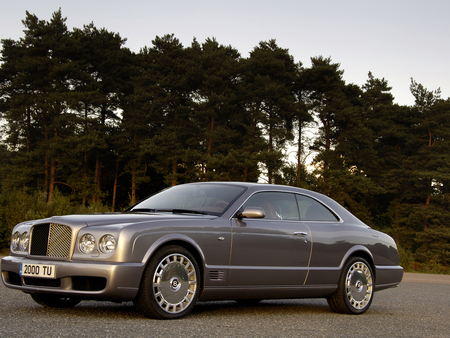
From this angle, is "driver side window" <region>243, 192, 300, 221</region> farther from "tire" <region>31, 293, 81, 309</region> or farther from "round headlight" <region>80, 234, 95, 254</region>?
"tire" <region>31, 293, 81, 309</region>

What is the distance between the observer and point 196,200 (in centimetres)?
711

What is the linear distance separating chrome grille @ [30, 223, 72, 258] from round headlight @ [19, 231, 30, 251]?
0.48 feet

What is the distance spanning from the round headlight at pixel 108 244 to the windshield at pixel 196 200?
4.08 ft

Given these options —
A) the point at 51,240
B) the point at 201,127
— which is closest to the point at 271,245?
the point at 51,240

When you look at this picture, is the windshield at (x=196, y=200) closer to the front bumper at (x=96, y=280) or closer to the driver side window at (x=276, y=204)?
the driver side window at (x=276, y=204)

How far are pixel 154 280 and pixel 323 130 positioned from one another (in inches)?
2155

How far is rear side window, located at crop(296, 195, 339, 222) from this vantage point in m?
7.78

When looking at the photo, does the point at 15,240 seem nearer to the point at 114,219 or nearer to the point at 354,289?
the point at 114,219

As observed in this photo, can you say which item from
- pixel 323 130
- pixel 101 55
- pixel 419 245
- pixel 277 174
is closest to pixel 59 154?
pixel 101 55

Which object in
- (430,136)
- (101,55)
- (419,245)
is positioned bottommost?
(419,245)

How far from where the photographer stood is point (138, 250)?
5.77 m

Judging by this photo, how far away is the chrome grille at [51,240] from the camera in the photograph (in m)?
5.88

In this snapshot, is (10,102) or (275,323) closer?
(275,323)

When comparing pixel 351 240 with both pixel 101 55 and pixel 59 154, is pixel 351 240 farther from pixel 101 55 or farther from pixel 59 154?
pixel 101 55
